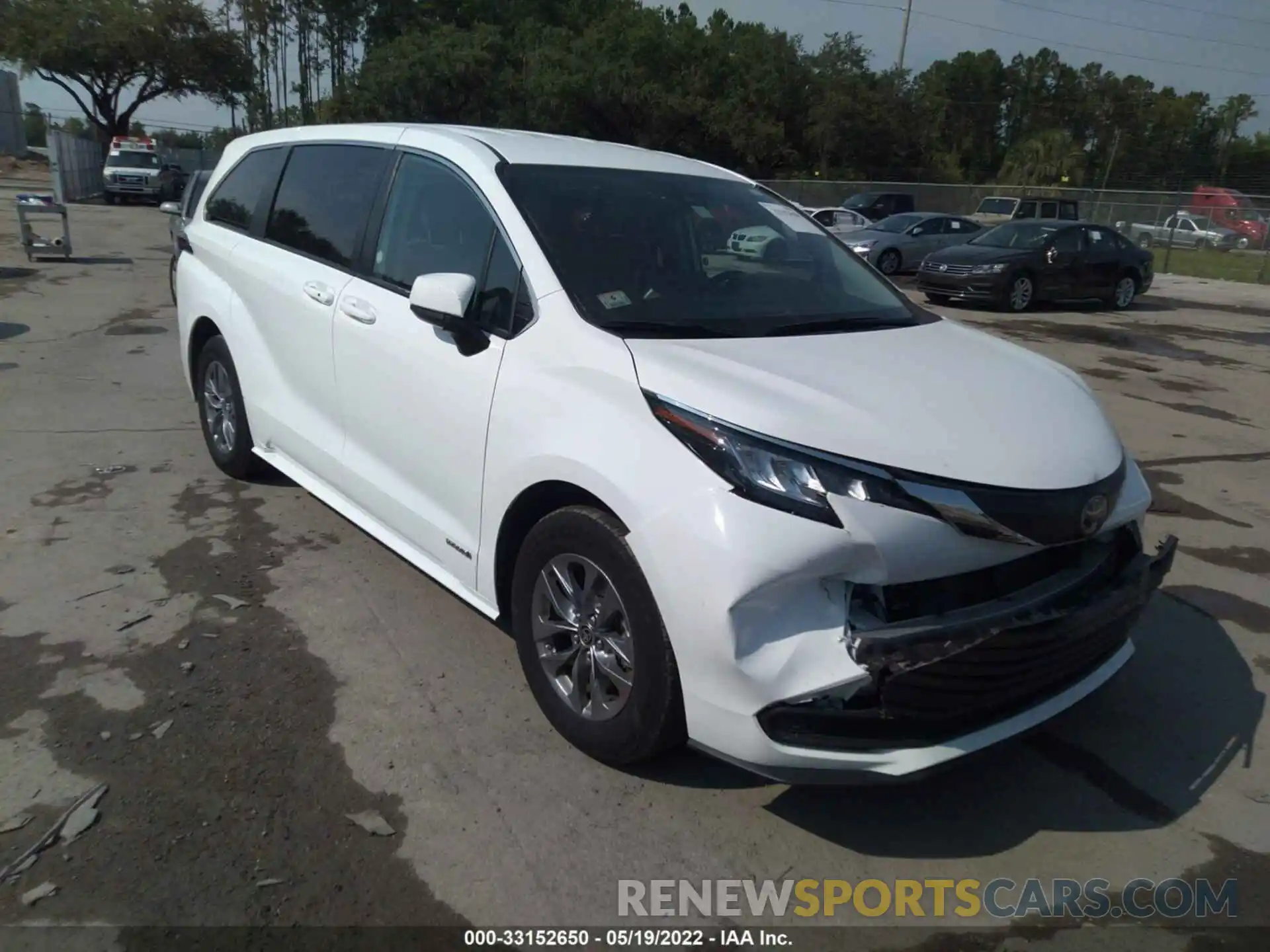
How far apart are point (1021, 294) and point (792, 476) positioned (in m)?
15.5

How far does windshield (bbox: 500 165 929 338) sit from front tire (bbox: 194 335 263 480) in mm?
2394

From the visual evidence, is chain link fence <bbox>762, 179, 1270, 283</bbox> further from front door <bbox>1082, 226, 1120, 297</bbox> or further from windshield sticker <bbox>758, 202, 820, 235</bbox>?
windshield sticker <bbox>758, 202, 820, 235</bbox>

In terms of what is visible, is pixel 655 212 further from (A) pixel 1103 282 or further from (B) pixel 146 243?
(B) pixel 146 243

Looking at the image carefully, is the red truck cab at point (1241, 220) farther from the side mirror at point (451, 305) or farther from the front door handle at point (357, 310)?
the side mirror at point (451, 305)

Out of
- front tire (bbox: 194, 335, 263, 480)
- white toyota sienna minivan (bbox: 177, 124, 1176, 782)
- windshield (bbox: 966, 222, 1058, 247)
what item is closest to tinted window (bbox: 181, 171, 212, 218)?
front tire (bbox: 194, 335, 263, 480)

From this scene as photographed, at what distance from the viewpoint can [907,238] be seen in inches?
880

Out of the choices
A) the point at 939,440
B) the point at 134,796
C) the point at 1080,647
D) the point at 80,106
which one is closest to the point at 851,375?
the point at 939,440

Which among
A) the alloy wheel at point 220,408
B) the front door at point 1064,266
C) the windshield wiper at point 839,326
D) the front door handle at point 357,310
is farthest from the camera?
the front door at point 1064,266

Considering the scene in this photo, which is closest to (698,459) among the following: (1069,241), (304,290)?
(304,290)

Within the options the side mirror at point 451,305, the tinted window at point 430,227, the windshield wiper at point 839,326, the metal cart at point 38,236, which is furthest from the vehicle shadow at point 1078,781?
the metal cart at point 38,236

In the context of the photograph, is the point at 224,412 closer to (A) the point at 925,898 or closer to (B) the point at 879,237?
(A) the point at 925,898

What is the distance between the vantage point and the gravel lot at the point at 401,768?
2740mm

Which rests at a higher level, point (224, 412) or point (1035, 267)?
point (1035, 267)

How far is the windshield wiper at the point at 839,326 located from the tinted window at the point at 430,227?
112 centimetres
